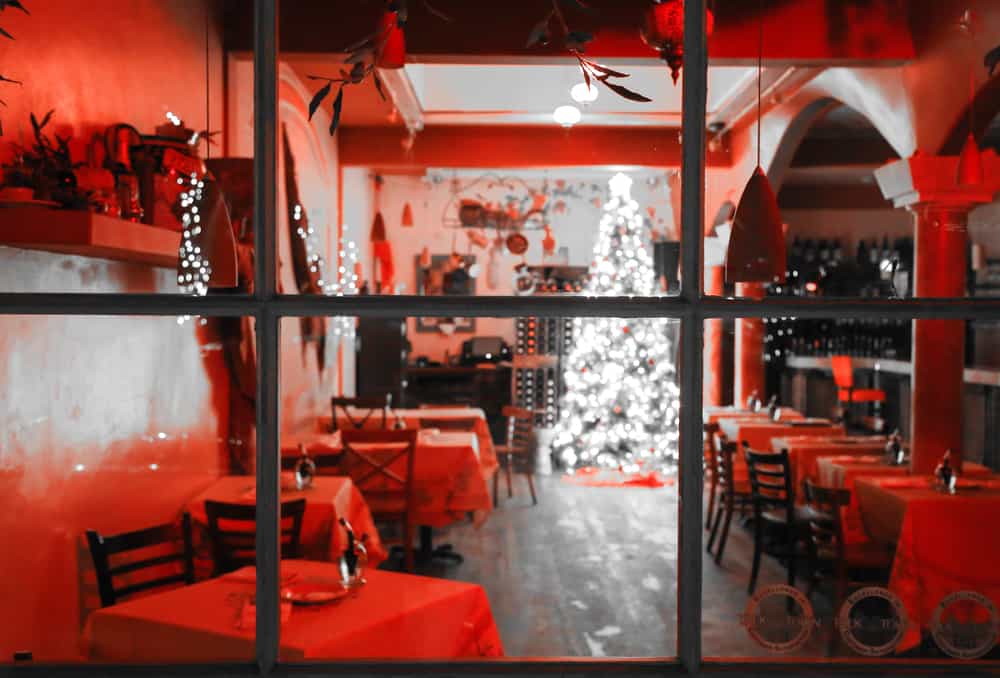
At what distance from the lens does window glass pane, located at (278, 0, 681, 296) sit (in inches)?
44.0

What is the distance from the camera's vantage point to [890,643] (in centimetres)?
105

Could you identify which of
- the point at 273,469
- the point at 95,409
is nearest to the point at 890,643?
the point at 273,469

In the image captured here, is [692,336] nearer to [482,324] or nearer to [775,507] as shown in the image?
[482,324]

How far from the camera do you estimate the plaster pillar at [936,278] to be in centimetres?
138

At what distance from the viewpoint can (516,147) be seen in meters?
1.87

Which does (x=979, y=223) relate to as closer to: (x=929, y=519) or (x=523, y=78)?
(x=523, y=78)

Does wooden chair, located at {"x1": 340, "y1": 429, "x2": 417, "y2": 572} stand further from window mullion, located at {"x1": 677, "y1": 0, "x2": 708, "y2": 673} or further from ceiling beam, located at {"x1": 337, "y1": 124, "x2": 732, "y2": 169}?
window mullion, located at {"x1": 677, "y1": 0, "x2": 708, "y2": 673}

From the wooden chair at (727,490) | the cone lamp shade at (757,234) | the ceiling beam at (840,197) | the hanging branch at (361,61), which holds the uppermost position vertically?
the ceiling beam at (840,197)

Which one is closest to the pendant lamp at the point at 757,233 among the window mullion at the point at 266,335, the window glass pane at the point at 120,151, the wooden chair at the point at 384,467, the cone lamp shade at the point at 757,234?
the cone lamp shade at the point at 757,234

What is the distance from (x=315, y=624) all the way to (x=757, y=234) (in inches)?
39.1

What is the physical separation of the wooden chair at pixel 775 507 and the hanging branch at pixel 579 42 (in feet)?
7.94

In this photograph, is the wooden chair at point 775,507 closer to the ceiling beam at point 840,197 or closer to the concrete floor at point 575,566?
the concrete floor at point 575,566

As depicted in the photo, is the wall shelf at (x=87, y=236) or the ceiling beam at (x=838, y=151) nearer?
the wall shelf at (x=87, y=236)

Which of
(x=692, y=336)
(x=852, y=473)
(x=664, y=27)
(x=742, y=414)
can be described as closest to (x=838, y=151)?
(x=852, y=473)
